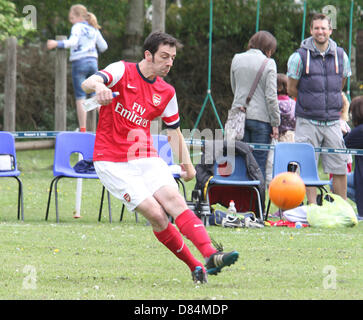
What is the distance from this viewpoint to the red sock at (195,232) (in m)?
6.64

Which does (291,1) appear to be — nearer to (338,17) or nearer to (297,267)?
(338,17)

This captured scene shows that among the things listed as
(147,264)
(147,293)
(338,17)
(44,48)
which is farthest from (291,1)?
(147,293)

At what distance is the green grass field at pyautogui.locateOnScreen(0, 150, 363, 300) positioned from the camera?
6.29 meters

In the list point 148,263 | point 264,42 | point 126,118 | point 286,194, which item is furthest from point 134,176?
point 264,42

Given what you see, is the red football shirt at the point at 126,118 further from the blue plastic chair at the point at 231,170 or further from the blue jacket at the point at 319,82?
the blue jacket at the point at 319,82

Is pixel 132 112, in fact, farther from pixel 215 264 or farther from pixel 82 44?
pixel 82 44

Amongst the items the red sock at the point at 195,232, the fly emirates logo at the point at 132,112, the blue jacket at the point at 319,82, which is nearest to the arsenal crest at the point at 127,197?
the red sock at the point at 195,232

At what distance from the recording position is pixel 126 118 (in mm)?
6941

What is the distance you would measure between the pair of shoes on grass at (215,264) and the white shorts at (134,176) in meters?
0.68

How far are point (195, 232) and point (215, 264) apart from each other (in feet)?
1.02

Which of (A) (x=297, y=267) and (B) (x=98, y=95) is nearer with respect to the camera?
(B) (x=98, y=95)

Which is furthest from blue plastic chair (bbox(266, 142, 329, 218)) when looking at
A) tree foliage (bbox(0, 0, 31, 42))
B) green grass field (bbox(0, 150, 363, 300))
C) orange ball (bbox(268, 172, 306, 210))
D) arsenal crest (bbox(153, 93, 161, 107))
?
tree foliage (bbox(0, 0, 31, 42))

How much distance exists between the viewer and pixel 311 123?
37.7 ft

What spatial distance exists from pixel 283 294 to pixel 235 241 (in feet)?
10.1
